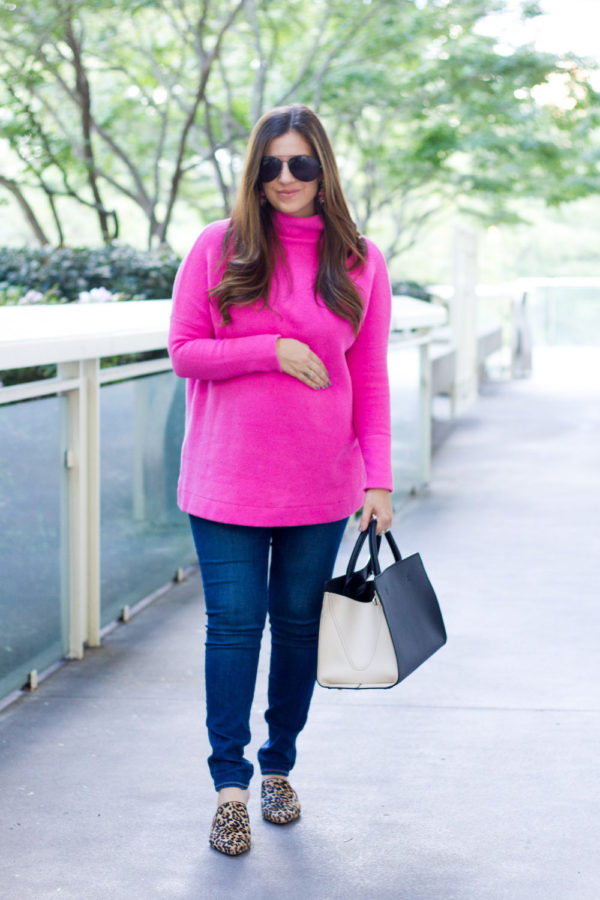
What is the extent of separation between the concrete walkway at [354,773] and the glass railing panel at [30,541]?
0.46 feet

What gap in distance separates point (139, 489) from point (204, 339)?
2.42m

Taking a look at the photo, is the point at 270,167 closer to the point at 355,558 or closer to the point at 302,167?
the point at 302,167

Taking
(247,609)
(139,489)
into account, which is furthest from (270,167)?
(139,489)

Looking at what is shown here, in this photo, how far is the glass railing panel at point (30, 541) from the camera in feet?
13.1

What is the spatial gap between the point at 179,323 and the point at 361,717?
1.60 metres

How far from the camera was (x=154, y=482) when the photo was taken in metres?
5.45

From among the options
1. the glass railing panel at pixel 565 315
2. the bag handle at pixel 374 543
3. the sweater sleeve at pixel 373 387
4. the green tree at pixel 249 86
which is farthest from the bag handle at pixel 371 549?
the glass railing panel at pixel 565 315

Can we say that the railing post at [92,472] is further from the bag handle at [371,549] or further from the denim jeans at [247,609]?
the bag handle at [371,549]

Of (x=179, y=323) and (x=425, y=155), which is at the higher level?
(x=425, y=155)

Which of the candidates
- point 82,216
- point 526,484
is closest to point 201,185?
point 526,484

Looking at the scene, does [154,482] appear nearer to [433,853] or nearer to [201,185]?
[433,853]

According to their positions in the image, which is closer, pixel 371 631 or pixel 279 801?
pixel 371 631

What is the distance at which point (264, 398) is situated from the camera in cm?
293

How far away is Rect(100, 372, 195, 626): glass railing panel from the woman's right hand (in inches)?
76.8
